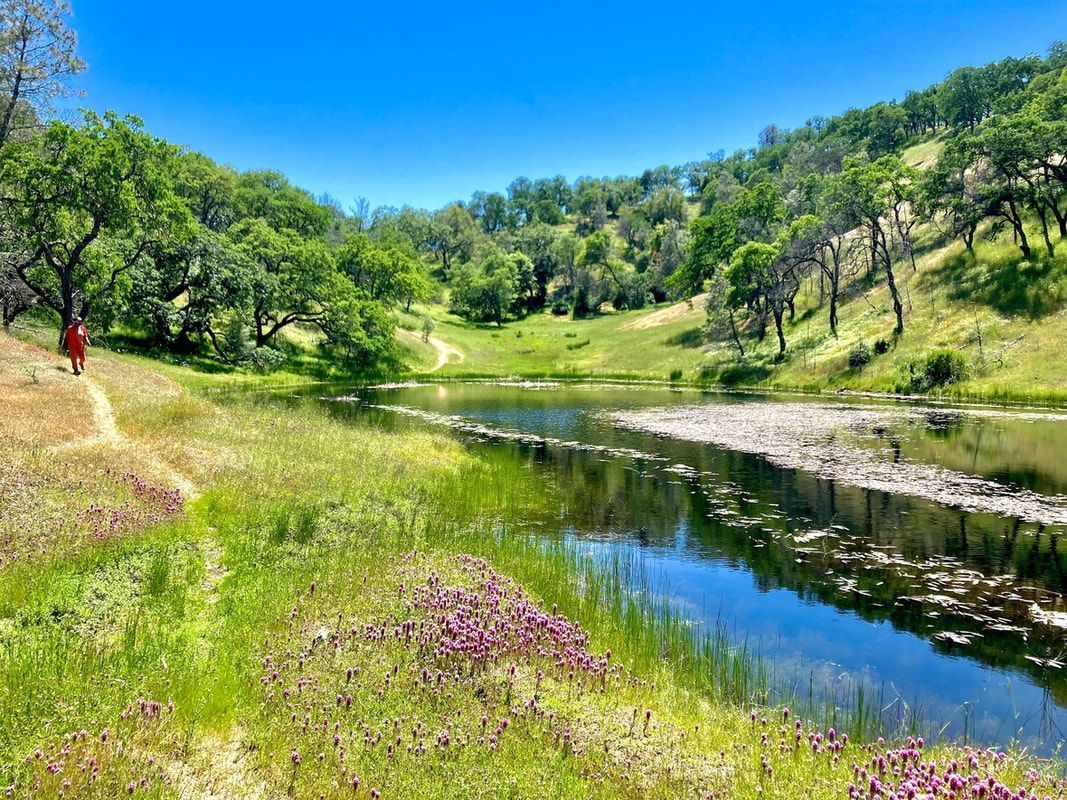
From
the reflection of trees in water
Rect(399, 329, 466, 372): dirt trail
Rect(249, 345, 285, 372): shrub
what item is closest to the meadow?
Rect(399, 329, 466, 372): dirt trail

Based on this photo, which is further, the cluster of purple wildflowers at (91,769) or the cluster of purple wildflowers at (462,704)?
the cluster of purple wildflowers at (462,704)

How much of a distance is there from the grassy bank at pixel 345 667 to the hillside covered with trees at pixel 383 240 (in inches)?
1290

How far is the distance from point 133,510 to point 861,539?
63.3 ft

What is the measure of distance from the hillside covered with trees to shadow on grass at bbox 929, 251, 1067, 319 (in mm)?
322

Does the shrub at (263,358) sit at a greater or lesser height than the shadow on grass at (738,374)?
greater

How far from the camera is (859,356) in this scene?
62.7m

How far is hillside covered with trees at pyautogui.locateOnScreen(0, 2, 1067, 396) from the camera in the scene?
128ft

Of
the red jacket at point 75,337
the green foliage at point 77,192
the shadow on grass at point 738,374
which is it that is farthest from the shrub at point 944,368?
the green foliage at point 77,192

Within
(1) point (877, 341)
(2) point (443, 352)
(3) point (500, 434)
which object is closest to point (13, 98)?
(3) point (500, 434)

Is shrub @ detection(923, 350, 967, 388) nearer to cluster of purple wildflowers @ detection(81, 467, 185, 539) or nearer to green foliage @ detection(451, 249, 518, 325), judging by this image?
cluster of purple wildflowers @ detection(81, 467, 185, 539)

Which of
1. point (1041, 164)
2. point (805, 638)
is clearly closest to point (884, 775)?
point (805, 638)

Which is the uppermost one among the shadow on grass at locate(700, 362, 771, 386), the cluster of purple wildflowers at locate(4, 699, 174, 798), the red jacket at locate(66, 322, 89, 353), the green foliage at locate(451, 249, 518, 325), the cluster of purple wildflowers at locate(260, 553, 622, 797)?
the green foliage at locate(451, 249, 518, 325)

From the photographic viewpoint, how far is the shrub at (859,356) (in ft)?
204

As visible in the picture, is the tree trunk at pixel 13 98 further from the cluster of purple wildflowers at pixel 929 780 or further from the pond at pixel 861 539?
the cluster of purple wildflowers at pixel 929 780
